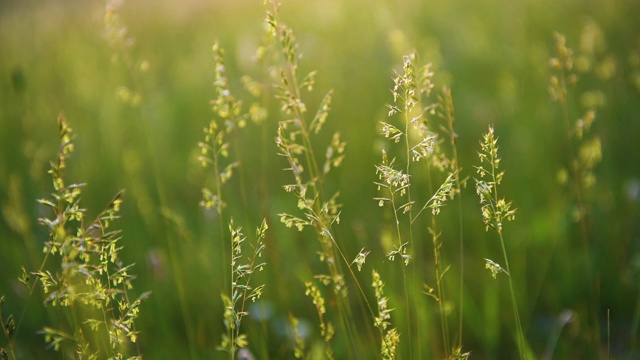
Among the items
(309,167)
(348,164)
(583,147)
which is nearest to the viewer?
(309,167)

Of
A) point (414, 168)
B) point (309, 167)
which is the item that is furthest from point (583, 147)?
point (309, 167)

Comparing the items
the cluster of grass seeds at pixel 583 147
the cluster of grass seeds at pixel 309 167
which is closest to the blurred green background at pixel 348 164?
the cluster of grass seeds at pixel 583 147

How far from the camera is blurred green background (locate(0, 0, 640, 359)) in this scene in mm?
1958

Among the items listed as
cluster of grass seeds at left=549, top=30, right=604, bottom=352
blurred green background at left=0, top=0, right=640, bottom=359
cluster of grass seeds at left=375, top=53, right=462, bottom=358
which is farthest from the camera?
blurred green background at left=0, top=0, right=640, bottom=359

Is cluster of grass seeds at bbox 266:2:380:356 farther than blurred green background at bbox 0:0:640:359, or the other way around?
blurred green background at bbox 0:0:640:359

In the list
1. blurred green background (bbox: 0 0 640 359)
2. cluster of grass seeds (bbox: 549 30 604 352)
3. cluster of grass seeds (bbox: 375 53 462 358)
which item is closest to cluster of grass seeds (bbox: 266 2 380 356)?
cluster of grass seeds (bbox: 375 53 462 358)

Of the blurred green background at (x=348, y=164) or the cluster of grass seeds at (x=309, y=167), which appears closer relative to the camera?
the cluster of grass seeds at (x=309, y=167)

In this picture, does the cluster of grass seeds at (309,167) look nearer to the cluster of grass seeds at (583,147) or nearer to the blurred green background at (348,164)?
the blurred green background at (348,164)

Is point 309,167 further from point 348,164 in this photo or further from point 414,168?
point 348,164

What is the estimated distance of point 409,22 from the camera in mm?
4598

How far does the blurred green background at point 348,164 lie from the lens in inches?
77.1

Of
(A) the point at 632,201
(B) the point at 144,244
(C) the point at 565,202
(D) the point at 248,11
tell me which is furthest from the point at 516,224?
(D) the point at 248,11

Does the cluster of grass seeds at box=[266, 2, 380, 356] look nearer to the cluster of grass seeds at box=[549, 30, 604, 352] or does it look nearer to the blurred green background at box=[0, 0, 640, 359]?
the blurred green background at box=[0, 0, 640, 359]

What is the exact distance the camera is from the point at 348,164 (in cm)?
293
